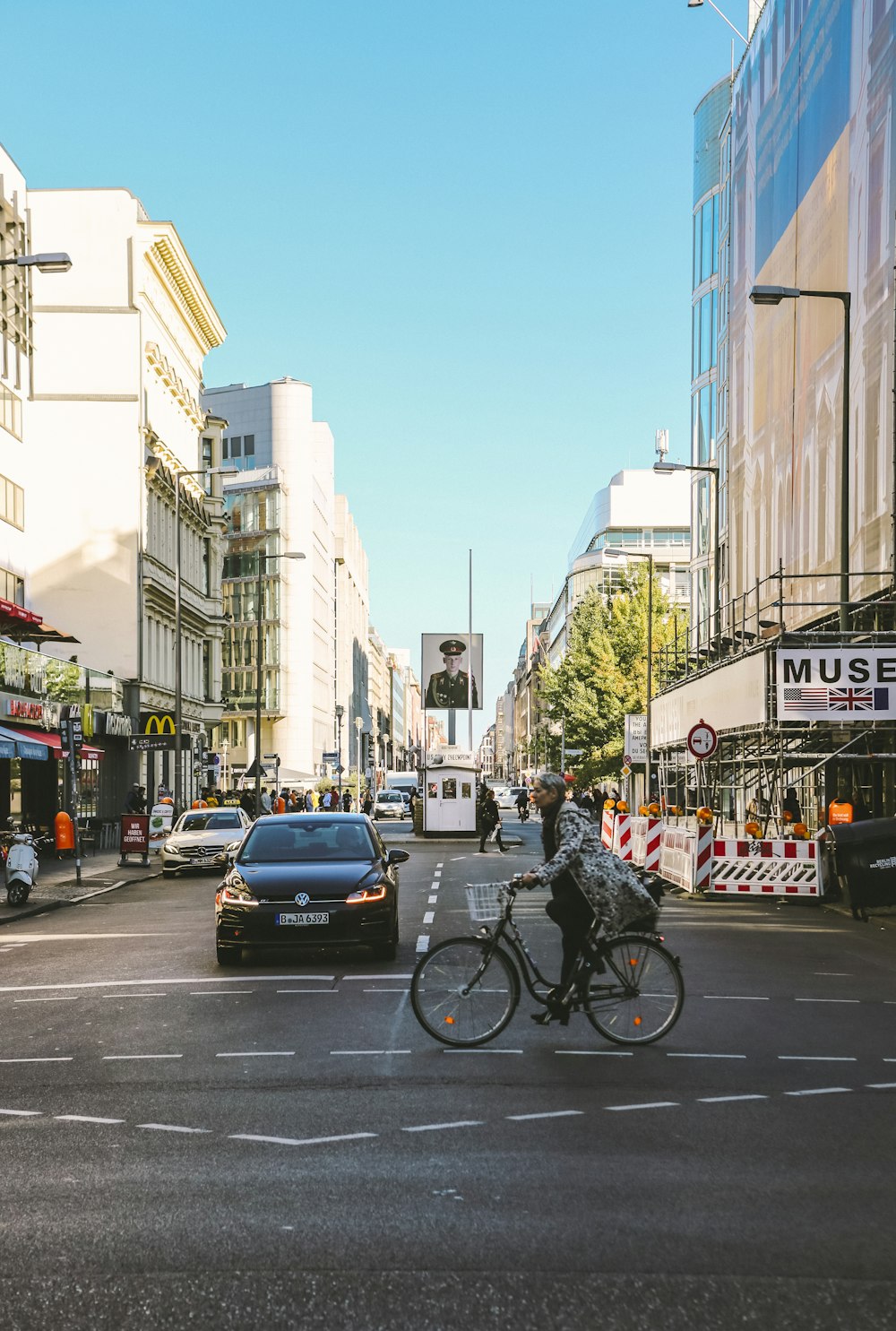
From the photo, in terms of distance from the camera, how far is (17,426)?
48.7 metres

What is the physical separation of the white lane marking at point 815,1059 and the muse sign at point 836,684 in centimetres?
1462

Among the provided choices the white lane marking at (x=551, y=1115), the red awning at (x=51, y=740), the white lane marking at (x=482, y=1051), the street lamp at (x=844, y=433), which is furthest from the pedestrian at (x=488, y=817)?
the white lane marking at (x=551, y=1115)

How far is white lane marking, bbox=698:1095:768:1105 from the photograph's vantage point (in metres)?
8.49

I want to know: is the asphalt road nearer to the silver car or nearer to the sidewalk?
the sidewalk

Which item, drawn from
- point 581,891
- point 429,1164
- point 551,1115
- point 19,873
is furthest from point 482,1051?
point 19,873

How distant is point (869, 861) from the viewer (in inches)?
878

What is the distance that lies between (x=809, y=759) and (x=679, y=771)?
15018mm

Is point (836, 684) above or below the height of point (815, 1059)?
above

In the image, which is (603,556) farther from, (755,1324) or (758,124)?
(755,1324)

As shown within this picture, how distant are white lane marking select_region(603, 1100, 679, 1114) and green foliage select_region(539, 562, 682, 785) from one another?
65081 mm

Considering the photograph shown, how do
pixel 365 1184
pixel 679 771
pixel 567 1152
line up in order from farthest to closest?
pixel 679 771 < pixel 567 1152 < pixel 365 1184

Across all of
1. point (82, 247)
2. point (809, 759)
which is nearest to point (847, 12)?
point (809, 759)

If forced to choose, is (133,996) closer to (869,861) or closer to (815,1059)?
(815,1059)

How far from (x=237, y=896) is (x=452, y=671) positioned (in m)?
60.5
